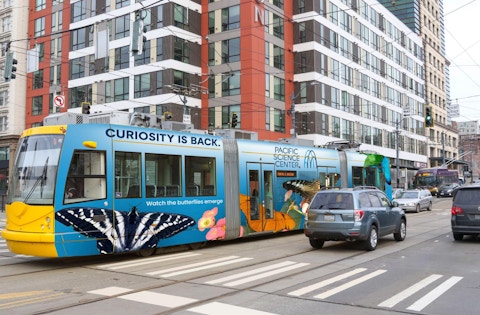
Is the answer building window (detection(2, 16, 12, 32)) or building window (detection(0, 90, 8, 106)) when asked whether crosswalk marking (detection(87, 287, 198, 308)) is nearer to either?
building window (detection(0, 90, 8, 106))

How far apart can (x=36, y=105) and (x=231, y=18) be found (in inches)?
1015

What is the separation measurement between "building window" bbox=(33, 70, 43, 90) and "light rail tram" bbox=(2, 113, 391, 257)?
4469 centimetres

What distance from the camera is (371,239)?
12.3 m

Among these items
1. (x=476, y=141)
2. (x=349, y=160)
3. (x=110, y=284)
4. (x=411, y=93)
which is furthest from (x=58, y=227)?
(x=476, y=141)

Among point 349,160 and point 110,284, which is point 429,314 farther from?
point 349,160

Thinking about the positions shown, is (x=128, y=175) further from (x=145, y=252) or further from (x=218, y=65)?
(x=218, y=65)

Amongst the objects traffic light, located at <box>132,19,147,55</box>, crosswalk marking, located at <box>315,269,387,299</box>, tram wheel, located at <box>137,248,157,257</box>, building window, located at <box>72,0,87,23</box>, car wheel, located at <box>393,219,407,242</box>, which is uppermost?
building window, located at <box>72,0,87,23</box>

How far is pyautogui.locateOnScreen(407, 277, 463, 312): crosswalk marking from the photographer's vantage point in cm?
670

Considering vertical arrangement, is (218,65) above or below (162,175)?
above

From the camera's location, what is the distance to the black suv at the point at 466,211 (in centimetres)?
1373

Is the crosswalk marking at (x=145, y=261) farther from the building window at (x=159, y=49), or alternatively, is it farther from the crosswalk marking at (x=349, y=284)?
the building window at (x=159, y=49)

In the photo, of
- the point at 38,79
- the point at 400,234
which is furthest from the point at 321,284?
the point at 38,79

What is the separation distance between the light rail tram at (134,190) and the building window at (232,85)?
27.1 meters

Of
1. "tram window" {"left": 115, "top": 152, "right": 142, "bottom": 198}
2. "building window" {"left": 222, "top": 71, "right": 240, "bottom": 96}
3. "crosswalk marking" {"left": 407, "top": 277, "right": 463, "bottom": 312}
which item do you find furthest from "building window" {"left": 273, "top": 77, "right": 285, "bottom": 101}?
"crosswalk marking" {"left": 407, "top": 277, "right": 463, "bottom": 312}
